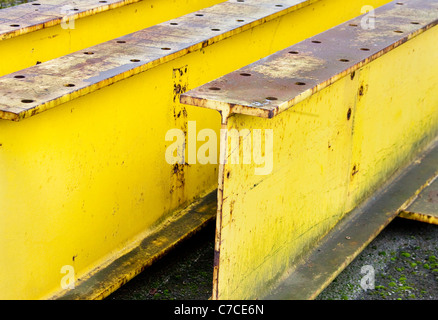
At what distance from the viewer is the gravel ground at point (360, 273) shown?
2.93 meters

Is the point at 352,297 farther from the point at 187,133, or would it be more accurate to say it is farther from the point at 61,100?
Answer: the point at 61,100

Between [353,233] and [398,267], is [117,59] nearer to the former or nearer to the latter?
[353,233]

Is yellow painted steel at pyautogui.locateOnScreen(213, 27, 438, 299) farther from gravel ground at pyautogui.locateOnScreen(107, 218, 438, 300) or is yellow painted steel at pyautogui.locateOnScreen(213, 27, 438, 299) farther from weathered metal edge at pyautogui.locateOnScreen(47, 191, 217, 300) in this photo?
weathered metal edge at pyautogui.locateOnScreen(47, 191, 217, 300)

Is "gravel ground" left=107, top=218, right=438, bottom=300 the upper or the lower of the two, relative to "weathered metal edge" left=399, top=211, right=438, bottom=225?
lower

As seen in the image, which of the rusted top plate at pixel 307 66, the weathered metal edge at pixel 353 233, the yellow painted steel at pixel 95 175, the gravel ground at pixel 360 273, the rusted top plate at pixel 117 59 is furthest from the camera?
the gravel ground at pixel 360 273

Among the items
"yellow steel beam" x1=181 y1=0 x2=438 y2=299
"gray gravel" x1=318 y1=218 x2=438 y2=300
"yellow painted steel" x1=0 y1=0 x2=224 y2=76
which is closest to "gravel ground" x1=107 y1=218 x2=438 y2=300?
"gray gravel" x1=318 y1=218 x2=438 y2=300

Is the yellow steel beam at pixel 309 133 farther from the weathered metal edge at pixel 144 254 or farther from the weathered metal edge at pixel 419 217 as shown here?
the weathered metal edge at pixel 144 254

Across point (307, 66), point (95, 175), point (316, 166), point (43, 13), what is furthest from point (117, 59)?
point (43, 13)

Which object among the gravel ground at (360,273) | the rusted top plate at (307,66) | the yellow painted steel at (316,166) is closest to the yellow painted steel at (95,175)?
the gravel ground at (360,273)

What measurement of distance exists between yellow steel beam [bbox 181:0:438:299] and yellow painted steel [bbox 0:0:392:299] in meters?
0.52

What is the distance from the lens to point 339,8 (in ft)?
15.2

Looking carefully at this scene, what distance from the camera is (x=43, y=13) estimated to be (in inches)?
144

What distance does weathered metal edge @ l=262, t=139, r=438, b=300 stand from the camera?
2717mm

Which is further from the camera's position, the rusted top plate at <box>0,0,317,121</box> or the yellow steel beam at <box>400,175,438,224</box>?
the yellow steel beam at <box>400,175,438,224</box>
